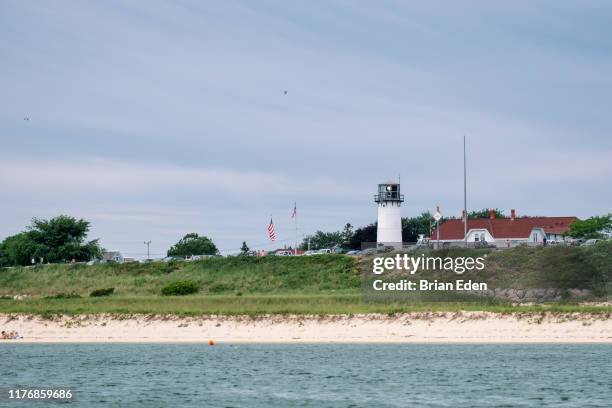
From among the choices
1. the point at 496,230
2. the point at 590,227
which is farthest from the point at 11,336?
the point at 590,227

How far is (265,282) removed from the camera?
304 ft

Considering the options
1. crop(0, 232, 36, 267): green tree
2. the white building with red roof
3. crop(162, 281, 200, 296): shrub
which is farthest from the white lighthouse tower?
crop(0, 232, 36, 267): green tree

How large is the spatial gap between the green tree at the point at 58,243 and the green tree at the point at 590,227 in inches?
2714

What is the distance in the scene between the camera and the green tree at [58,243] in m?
140

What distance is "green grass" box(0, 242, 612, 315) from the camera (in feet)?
220

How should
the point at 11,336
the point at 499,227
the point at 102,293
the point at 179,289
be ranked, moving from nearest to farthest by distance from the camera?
the point at 11,336 → the point at 179,289 → the point at 102,293 → the point at 499,227

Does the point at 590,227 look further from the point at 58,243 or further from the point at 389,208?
the point at 58,243

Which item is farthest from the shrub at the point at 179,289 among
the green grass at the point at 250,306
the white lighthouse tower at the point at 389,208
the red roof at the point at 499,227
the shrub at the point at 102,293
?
the red roof at the point at 499,227

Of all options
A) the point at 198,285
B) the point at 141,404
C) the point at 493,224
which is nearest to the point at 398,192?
the point at 493,224

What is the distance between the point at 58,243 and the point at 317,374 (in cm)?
9917

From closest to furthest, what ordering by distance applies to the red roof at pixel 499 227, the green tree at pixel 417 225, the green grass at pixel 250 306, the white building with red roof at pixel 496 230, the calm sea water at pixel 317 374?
the calm sea water at pixel 317 374 < the green grass at pixel 250 306 < the white building with red roof at pixel 496 230 < the red roof at pixel 499 227 < the green tree at pixel 417 225

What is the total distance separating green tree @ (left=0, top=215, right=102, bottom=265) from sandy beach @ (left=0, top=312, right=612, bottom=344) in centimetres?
7253

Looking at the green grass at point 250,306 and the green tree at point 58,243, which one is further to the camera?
the green tree at point 58,243

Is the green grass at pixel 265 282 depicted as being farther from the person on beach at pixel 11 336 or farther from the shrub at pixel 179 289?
the person on beach at pixel 11 336
